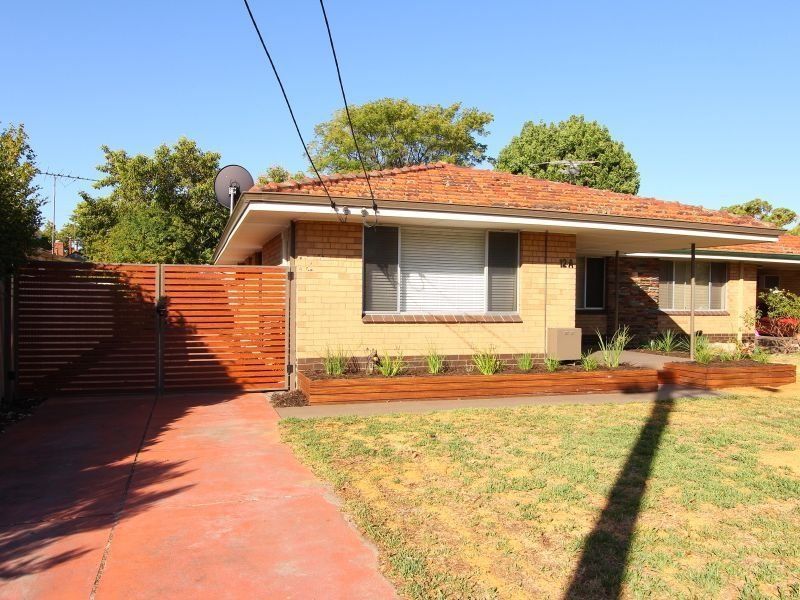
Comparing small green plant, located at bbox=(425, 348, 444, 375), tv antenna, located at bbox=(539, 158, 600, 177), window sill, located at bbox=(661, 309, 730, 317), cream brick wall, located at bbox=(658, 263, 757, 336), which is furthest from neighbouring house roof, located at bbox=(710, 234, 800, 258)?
small green plant, located at bbox=(425, 348, 444, 375)

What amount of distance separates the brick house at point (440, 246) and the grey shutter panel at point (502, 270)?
2 centimetres

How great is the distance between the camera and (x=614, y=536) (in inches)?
168

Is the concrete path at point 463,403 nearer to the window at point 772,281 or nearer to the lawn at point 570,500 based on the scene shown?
the lawn at point 570,500

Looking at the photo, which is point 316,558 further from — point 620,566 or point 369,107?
point 369,107

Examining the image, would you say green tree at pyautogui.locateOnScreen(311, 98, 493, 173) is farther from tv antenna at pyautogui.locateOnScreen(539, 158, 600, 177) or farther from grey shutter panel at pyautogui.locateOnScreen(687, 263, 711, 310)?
grey shutter panel at pyautogui.locateOnScreen(687, 263, 711, 310)

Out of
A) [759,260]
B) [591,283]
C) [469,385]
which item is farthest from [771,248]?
[469,385]

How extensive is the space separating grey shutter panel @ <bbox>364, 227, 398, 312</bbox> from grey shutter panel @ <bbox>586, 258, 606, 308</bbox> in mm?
9326

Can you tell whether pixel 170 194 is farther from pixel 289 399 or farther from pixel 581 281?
pixel 289 399

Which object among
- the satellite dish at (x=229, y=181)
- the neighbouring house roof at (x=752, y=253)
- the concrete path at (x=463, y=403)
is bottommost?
the concrete path at (x=463, y=403)

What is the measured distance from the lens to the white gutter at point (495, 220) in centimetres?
927

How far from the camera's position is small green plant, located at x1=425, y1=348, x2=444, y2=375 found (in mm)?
10375

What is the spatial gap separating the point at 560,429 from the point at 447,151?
120 feet

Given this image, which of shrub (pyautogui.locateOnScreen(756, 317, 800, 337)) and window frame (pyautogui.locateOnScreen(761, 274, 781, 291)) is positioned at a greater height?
window frame (pyautogui.locateOnScreen(761, 274, 781, 291))

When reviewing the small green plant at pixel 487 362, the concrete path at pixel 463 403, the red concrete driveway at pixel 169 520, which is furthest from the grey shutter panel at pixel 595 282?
the red concrete driveway at pixel 169 520
